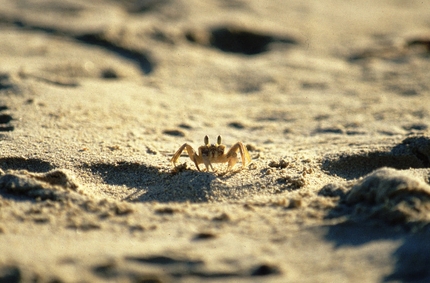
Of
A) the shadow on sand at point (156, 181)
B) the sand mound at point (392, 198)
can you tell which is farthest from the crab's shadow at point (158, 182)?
the sand mound at point (392, 198)

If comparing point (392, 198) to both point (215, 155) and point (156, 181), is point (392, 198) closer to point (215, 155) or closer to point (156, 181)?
point (215, 155)

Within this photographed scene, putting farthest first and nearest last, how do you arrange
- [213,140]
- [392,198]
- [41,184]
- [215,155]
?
1. [213,140]
2. [215,155]
3. [41,184]
4. [392,198]

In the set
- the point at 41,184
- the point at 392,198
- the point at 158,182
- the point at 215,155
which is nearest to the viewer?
the point at 392,198

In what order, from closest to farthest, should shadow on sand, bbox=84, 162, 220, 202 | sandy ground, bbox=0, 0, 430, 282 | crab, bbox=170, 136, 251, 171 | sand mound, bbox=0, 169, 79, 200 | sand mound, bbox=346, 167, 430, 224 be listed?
sandy ground, bbox=0, 0, 430, 282 < sand mound, bbox=346, 167, 430, 224 < sand mound, bbox=0, 169, 79, 200 < shadow on sand, bbox=84, 162, 220, 202 < crab, bbox=170, 136, 251, 171

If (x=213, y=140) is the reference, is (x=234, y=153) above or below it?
below

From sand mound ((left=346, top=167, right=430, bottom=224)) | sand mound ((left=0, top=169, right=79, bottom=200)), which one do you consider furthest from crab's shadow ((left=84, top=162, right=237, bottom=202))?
sand mound ((left=346, top=167, right=430, bottom=224))

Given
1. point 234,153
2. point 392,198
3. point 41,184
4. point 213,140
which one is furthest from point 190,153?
point 392,198

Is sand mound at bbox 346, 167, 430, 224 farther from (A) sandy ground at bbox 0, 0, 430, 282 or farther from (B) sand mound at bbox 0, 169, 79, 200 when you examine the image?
(B) sand mound at bbox 0, 169, 79, 200
